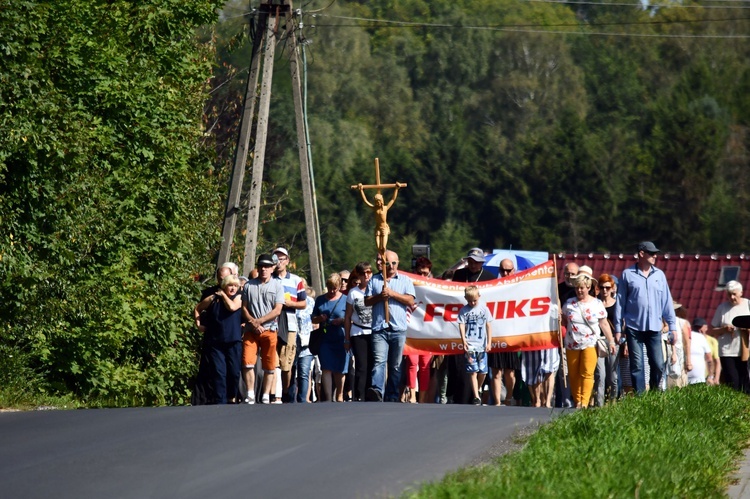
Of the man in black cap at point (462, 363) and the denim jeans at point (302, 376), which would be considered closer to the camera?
the man in black cap at point (462, 363)

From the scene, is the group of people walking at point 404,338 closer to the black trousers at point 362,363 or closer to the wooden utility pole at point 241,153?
the black trousers at point 362,363

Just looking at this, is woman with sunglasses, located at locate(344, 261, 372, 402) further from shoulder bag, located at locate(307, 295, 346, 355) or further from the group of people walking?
shoulder bag, located at locate(307, 295, 346, 355)

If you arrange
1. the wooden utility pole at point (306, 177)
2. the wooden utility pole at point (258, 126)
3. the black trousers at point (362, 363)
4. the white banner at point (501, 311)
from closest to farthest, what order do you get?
the black trousers at point (362, 363), the white banner at point (501, 311), the wooden utility pole at point (258, 126), the wooden utility pole at point (306, 177)

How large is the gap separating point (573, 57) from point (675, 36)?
22.8 feet

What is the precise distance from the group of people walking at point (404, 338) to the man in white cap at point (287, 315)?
17 millimetres

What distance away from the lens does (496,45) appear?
96625 millimetres

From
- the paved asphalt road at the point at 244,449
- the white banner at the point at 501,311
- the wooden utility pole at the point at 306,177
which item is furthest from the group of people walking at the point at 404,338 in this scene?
the wooden utility pole at the point at 306,177

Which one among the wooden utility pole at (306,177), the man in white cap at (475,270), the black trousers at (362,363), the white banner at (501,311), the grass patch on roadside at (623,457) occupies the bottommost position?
the grass patch on roadside at (623,457)

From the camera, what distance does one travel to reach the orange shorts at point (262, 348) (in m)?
17.3

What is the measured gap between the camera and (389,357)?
17.0 metres

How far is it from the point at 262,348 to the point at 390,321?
61.2 inches

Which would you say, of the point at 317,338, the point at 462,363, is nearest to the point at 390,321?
the point at 462,363

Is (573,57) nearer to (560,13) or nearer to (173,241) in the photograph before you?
(560,13)

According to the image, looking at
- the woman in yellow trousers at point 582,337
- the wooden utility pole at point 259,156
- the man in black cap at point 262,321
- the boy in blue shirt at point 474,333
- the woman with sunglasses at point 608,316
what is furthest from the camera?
the wooden utility pole at point 259,156
